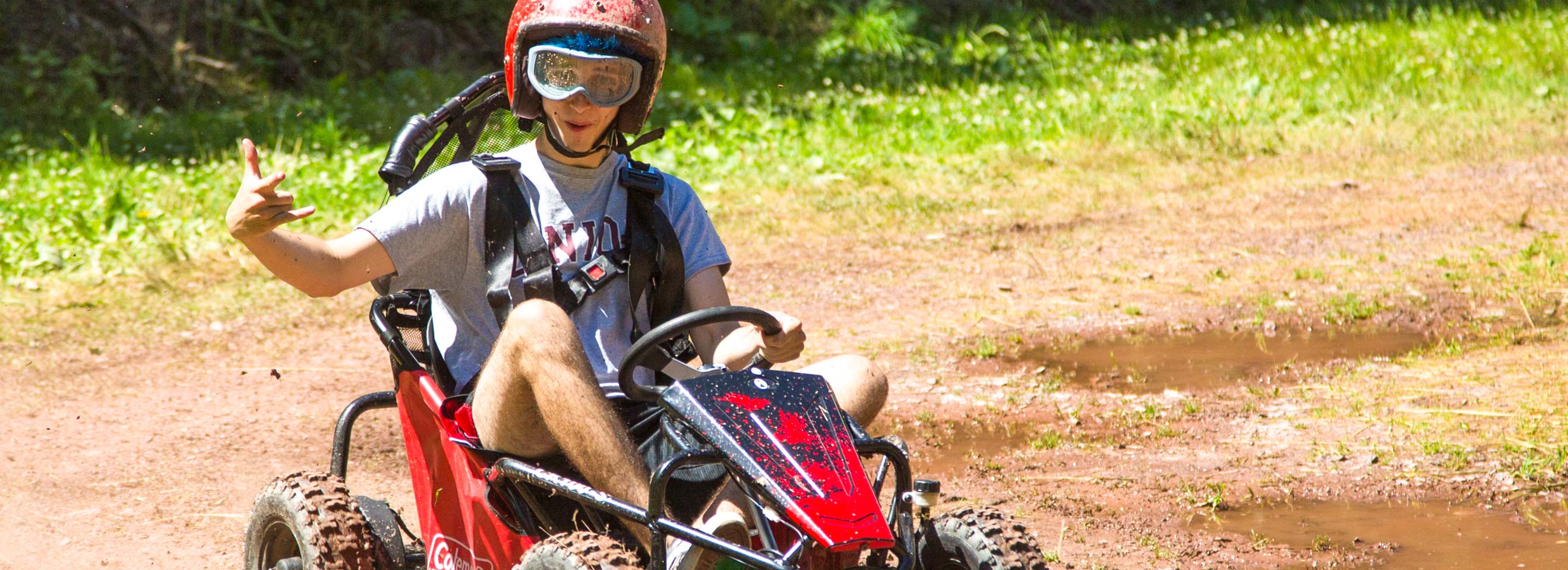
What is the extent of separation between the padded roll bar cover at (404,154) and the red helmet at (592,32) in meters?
0.20

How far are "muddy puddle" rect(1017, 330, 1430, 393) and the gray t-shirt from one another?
1991 mm

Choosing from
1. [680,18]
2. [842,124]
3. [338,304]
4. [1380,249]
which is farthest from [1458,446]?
[680,18]

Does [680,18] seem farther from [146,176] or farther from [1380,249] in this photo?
[1380,249]

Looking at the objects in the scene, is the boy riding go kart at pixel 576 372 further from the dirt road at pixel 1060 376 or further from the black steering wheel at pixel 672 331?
the dirt road at pixel 1060 376

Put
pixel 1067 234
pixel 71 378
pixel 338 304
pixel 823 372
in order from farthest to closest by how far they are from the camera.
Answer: pixel 1067 234 → pixel 338 304 → pixel 71 378 → pixel 823 372

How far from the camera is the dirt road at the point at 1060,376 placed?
3.71 metres

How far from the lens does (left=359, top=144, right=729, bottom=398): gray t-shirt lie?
283 cm

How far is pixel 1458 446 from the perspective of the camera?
12.7 feet

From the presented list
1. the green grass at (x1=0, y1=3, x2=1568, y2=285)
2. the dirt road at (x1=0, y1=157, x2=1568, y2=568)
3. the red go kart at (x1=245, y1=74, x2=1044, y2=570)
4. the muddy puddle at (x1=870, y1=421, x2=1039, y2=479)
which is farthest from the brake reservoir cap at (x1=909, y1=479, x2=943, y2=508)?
the green grass at (x1=0, y1=3, x2=1568, y2=285)

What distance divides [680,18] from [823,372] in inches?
362

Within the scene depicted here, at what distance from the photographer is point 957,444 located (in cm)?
419

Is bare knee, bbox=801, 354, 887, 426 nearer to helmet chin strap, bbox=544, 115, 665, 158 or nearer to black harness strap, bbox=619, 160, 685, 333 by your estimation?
black harness strap, bbox=619, 160, 685, 333

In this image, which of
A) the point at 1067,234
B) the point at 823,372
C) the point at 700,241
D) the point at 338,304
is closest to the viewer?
the point at 823,372

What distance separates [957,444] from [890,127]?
474 cm
